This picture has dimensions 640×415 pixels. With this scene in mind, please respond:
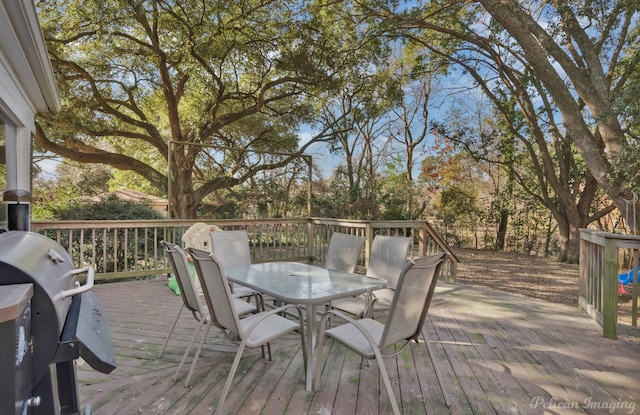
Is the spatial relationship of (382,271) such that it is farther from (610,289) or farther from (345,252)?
(610,289)

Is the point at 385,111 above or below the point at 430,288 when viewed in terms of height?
above

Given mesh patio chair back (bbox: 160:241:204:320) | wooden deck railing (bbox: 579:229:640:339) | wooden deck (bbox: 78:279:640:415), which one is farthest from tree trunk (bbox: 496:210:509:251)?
mesh patio chair back (bbox: 160:241:204:320)

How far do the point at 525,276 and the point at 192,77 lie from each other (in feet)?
30.6

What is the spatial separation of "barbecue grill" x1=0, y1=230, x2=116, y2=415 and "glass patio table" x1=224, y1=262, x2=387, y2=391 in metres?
1.05

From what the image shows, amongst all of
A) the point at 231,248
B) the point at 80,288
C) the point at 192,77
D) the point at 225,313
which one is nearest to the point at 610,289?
the point at 225,313

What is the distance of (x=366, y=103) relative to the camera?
33.9ft

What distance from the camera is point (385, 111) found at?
36.1 ft

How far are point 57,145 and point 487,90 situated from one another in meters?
10.9

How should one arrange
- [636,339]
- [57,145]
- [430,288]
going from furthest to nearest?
[57,145] → [636,339] → [430,288]

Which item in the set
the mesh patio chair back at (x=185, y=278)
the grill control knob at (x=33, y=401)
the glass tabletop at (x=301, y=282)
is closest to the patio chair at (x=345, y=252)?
the glass tabletop at (x=301, y=282)

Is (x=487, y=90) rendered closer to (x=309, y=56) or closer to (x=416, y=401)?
(x=309, y=56)

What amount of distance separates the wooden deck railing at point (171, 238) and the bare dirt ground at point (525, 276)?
173cm

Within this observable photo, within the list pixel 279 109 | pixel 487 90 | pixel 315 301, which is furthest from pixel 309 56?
pixel 315 301

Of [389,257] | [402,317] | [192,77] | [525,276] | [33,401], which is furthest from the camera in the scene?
[192,77]
